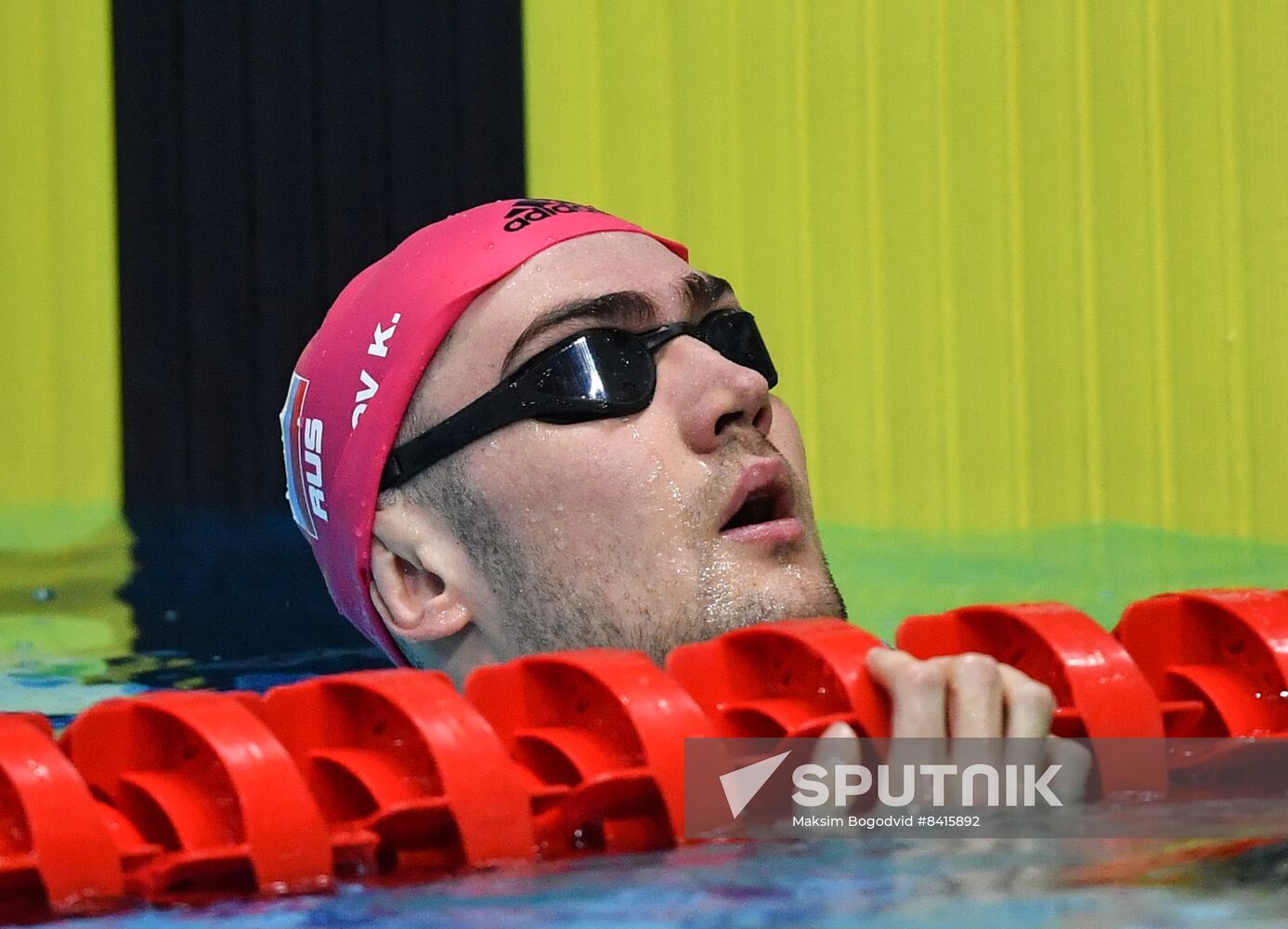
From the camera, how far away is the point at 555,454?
7.22 feet

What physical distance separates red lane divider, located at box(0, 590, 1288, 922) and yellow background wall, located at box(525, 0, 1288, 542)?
9.85ft

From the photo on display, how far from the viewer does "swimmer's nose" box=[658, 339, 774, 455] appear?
216 centimetres

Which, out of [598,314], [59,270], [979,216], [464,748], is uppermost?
[979,216]

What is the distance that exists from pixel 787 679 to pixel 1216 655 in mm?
517

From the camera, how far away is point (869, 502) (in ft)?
15.7

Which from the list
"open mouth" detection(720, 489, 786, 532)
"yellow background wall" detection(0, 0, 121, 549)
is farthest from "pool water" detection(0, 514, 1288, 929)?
"open mouth" detection(720, 489, 786, 532)

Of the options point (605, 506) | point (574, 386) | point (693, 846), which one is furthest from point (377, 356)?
point (693, 846)

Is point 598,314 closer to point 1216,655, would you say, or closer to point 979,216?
point 1216,655

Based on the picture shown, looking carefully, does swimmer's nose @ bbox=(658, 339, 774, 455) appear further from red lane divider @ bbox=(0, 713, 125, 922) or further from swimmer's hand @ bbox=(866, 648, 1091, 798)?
red lane divider @ bbox=(0, 713, 125, 922)

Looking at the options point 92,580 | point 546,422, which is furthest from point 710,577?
point 92,580

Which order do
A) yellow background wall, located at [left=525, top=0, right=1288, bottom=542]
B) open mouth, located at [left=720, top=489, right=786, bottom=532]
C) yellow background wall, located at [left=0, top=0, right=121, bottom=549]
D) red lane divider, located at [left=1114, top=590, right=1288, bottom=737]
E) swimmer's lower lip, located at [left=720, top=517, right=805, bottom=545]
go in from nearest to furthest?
1. red lane divider, located at [left=1114, top=590, right=1288, bottom=737]
2. swimmer's lower lip, located at [left=720, top=517, right=805, bottom=545]
3. open mouth, located at [left=720, top=489, right=786, bottom=532]
4. yellow background wall, located at [left=0, top=0, right=121, bottom=549]
5. yellow background wall, located at [left=525, top=0, right=1288, bottom=542]

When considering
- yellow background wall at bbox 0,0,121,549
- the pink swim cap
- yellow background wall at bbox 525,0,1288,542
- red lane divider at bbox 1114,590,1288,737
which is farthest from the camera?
yellow background wall at bbox 525,0,1288,542

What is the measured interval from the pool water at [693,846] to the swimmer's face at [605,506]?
0.64 metres

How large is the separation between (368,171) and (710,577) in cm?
280
